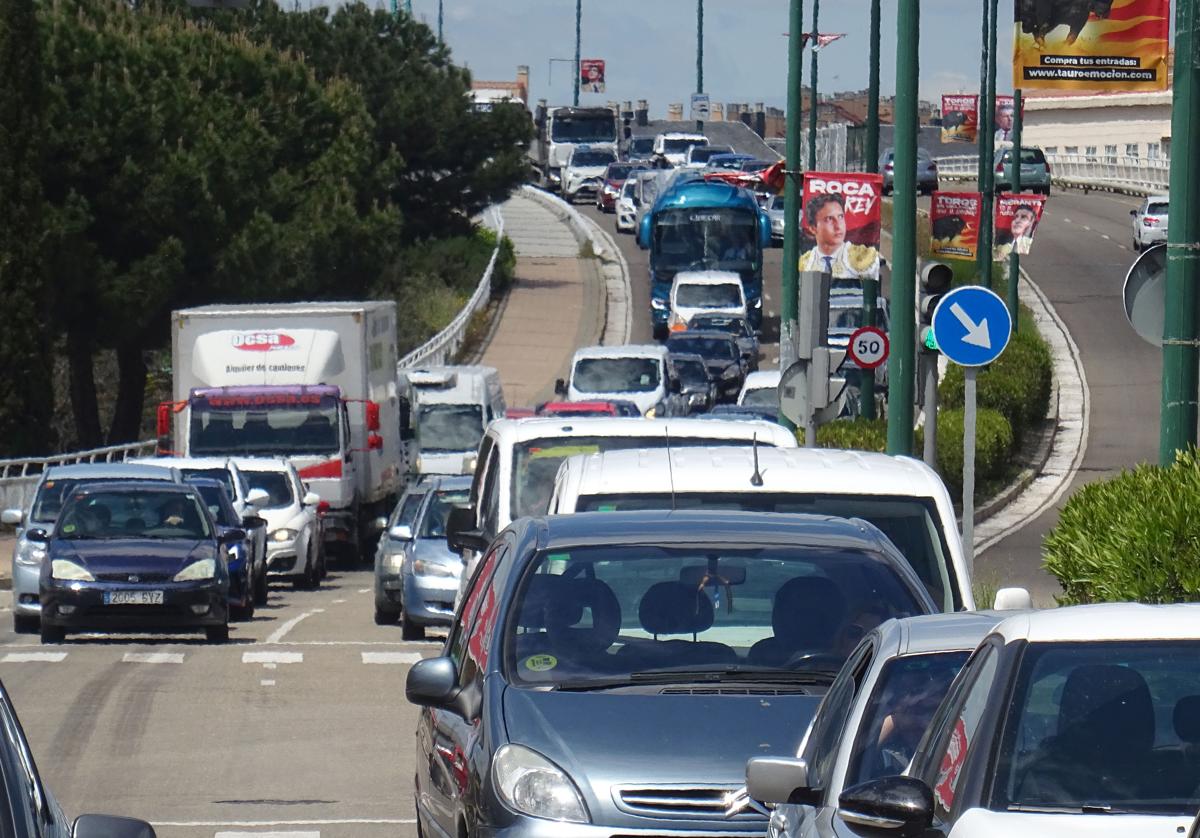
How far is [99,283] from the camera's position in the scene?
42.8 meters

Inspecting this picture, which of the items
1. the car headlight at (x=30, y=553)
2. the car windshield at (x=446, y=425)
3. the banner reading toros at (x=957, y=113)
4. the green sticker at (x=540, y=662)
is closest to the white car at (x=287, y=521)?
the car headlight at (x=30, y=553)

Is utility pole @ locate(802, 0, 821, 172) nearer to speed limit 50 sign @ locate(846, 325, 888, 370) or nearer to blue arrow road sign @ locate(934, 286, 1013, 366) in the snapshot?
speed limit 50 sign @ locate(846, 325, 888, 370)

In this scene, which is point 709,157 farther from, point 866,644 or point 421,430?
point 866,644

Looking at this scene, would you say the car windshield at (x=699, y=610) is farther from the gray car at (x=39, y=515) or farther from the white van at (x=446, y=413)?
the white van at (x=446, y=413)

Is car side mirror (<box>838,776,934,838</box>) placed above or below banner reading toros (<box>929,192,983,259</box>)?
below

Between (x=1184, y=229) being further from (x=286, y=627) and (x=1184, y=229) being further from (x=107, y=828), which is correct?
(x=286, y=627)

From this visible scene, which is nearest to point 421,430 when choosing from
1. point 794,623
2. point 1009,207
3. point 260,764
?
point 1009,207

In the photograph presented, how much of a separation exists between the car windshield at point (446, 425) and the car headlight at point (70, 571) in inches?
774

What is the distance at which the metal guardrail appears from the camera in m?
86.0

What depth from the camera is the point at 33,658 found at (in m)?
19.3

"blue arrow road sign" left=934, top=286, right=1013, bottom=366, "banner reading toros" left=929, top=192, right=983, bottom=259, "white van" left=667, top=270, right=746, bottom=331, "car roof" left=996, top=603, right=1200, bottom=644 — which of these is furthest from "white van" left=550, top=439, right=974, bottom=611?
"white van" left=667, top=270, right=746, bottom=331

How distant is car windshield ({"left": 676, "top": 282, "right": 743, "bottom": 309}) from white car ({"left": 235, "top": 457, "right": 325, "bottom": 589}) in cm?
2537

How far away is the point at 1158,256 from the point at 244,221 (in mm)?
35696

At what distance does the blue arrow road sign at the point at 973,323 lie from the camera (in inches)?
677
